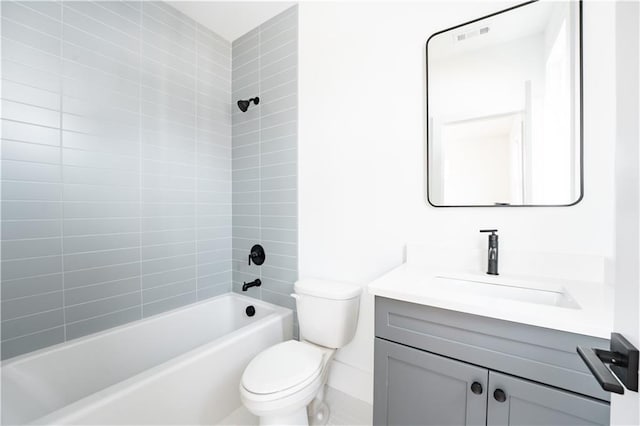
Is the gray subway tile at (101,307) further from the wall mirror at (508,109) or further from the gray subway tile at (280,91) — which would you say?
the wall mirror at (508,109)

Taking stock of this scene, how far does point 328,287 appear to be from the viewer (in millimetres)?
Result: 1566

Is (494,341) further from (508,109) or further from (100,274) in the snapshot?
(100,274)

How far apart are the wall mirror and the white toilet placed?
0.78 metres

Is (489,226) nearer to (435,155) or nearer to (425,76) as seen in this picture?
(435,155)

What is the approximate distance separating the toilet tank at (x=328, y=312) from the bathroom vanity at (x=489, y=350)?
1.34 feet

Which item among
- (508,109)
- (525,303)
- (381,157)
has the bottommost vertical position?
(525,303)

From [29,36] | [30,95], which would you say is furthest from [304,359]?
[29,36]

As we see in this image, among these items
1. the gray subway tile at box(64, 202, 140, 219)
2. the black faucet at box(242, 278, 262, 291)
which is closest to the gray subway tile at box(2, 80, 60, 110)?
the gray subway tile at box(64, 202, 140, 219)

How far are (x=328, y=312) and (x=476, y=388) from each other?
79cm

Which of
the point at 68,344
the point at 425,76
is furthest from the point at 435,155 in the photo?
the point at 68,344

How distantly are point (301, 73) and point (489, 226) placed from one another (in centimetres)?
150

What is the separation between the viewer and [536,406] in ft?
2.57

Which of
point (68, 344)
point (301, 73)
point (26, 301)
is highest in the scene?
point (301, 73)

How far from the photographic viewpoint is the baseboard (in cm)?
162
